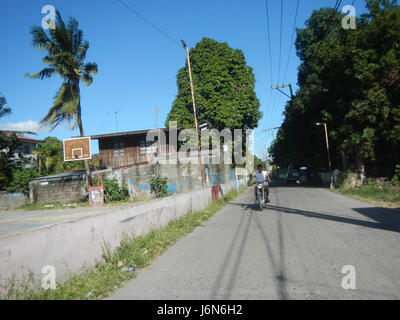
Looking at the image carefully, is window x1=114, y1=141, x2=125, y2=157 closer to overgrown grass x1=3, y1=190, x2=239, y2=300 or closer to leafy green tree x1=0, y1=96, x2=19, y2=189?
leafy green tree x1=0, y1=96, x2=19, y2=189

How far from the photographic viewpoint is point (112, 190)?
23344mm

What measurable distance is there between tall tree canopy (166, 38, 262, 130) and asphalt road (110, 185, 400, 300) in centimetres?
2134

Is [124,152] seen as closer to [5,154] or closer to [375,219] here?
[5,154]

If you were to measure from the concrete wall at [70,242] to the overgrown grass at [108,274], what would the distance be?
15 cm

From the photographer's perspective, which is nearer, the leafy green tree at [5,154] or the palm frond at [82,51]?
the palm frond at [82,51]

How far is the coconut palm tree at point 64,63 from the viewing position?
21.5m

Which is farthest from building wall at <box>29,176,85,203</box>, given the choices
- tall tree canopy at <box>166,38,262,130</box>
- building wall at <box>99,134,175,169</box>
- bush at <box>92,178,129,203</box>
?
tall tree canopy at <box>166,38,262,130</box>

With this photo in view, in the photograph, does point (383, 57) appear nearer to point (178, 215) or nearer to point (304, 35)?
point (304, 35)

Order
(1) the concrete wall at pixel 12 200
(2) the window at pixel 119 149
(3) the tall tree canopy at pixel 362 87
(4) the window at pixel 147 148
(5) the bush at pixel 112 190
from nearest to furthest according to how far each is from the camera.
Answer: (3) the tall tree canopy at pixel 362 87, (5) the bush at pixel 112 190, (1) the concrete wall at pixel 12 200, (4) the window at pixel 147 148, (2) the window at pixel 119 149

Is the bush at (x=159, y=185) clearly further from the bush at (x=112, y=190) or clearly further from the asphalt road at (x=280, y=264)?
the asphalt road at (x=280, y=264)

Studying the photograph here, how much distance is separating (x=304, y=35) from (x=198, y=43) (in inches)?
445

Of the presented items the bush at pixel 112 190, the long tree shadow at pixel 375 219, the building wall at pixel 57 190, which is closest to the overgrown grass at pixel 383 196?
the long tree shadow at pixel 375 219

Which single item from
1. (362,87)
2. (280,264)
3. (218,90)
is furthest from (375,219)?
(218,90)

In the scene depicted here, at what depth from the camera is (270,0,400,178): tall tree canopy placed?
20828mm
